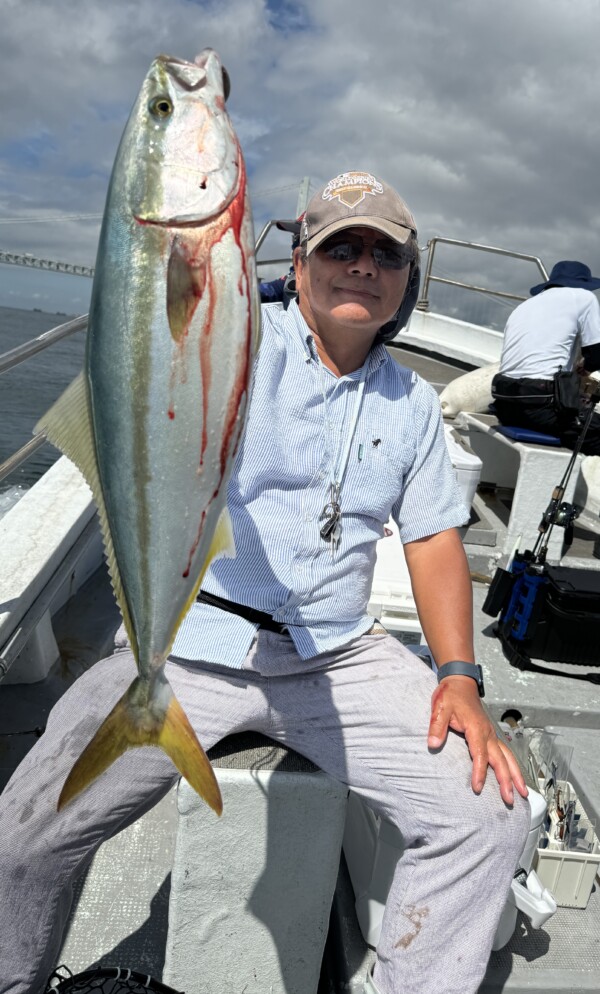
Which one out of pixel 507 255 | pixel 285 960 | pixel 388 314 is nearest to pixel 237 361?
pixel 388 314

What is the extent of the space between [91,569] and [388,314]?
8.99ft

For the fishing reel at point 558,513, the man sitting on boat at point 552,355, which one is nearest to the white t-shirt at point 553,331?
the man sitting on boat at point 552,355

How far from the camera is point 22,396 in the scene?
1975 cm

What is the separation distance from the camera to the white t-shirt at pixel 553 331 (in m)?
5.32

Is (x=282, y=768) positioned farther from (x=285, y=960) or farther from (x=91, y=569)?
(x=91, y=569)

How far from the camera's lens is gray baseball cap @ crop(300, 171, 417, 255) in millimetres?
1939

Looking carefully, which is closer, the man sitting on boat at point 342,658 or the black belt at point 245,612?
the man sitting on boat at point 342,658

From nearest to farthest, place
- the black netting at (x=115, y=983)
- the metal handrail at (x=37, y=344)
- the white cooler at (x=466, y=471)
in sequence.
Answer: the black netting at (x=115, y=983)
the metal handrail at (x=37, y=344)
the white cooler at (x=466, y=471)

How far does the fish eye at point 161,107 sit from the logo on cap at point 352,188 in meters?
0.87

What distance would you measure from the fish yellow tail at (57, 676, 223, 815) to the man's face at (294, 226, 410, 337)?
3.82 feet

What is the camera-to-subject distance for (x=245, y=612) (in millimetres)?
1963

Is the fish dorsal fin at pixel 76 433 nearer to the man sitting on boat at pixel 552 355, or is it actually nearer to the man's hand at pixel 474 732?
the man's hand at pixel 474 732

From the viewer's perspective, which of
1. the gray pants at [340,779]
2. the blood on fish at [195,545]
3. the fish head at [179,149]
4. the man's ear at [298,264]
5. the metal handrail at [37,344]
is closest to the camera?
the fish head at [179,149]

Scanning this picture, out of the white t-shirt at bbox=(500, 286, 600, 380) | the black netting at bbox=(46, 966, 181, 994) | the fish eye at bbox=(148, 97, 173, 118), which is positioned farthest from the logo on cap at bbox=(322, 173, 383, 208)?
the white t-shirt at bbox=(500, 286, 600, 380)
